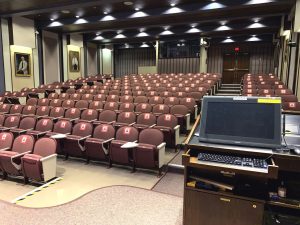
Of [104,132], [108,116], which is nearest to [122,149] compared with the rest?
[104,132]

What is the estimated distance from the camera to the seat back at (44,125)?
461 cm

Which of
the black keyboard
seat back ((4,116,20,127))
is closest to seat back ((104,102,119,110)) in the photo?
seat back ((4,116,20,127))

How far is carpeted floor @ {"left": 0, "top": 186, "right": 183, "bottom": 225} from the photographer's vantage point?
91.9 inches

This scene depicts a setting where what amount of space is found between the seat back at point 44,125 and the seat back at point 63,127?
142 millimetres

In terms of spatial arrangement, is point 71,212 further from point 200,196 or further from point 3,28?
point 3,28

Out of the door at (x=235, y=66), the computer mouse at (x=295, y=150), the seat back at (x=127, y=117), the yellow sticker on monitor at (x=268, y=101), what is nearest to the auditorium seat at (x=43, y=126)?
the seat back at (x=127, y=117)

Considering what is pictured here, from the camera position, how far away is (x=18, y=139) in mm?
3768

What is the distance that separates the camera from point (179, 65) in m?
15.0

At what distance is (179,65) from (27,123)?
37.7ft

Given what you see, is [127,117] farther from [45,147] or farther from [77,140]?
[45,147]

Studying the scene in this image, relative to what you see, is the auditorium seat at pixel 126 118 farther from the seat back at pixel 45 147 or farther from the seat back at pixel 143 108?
the seat back at pixel 45 147

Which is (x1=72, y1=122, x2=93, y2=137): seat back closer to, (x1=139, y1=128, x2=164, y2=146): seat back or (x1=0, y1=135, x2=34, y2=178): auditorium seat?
(x1=0, y1=135, x2=34, y2=178): auditorium seat

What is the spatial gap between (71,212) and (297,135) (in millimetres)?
2240

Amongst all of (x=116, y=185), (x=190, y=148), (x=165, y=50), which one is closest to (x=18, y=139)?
(x=116, y=185)
